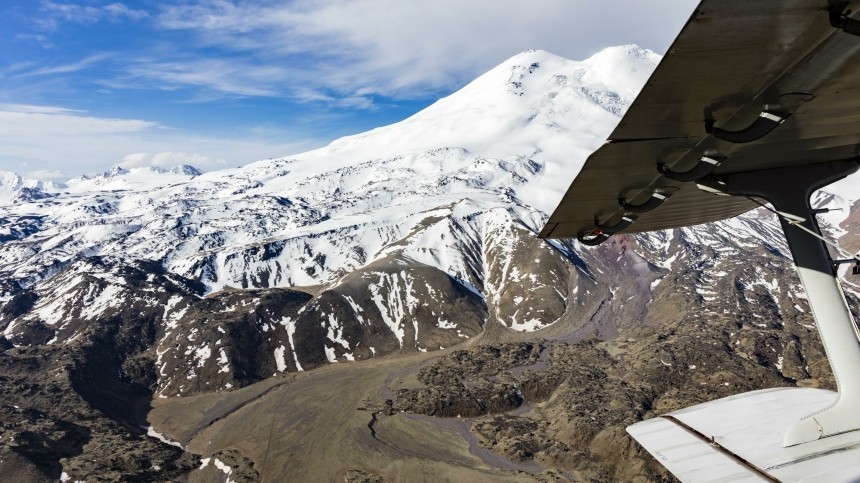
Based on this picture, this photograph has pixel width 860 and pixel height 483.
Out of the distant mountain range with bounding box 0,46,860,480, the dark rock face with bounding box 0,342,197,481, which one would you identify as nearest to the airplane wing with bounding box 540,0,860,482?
the dark rock face with bounding box 0,342,197,481

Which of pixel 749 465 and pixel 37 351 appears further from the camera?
pixel 37 351

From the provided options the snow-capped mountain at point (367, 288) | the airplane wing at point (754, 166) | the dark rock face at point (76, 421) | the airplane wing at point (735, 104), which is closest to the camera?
the airplane wing at point (735, 104)

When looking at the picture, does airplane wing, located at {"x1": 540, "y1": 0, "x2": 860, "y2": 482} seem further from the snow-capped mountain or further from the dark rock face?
the snow-capped mountain

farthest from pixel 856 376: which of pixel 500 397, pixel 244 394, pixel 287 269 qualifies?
pixel 287 269

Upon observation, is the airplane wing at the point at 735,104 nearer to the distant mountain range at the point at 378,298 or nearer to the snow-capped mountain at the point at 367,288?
the distant mountain range at the point at 378,298

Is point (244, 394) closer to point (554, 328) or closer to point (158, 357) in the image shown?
point (158, 357)

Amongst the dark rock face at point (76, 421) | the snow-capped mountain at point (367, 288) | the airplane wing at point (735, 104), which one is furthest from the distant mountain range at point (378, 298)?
the airplane wing at point (735, 104)
